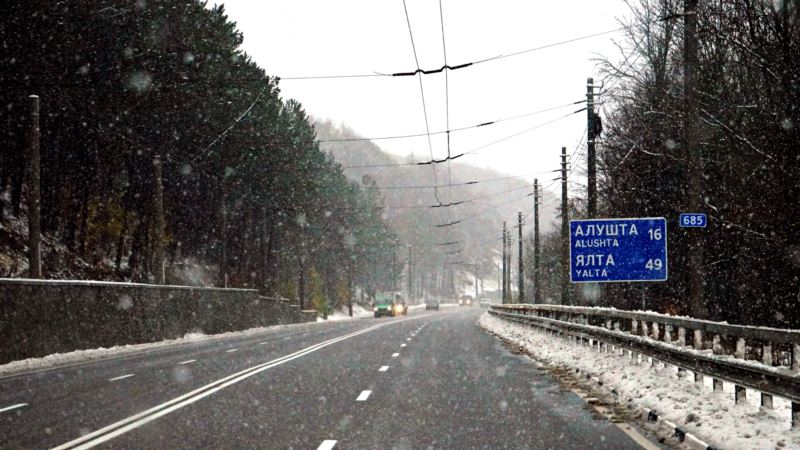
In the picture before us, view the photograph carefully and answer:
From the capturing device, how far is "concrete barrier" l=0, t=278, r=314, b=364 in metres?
20.6

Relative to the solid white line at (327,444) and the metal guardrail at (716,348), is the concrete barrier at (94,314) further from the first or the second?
the solid white line at (327,444)

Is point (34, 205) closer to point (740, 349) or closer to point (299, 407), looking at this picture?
point (299, 407)

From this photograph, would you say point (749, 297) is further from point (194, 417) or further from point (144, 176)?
point (144, 176)

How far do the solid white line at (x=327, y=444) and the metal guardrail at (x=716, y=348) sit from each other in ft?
14.1

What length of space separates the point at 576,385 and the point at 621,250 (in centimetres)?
734

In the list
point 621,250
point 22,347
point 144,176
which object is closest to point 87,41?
point 144,176

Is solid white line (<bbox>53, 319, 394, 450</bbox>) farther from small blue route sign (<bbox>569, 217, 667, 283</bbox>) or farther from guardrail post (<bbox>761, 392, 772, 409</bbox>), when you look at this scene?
small blue route sign (<bbox>569, 217, 667, 283</bbox>)

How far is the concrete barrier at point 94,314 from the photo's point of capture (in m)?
20.6

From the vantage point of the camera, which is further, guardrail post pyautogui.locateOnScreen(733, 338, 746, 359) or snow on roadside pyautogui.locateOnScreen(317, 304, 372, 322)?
snow on roadside pyautogui.locateOnScreen(317, 304, 372, 322)

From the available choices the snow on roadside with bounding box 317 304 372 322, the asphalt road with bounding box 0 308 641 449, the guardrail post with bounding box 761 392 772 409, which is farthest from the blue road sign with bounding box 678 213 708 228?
the snow on roadside with bounding box 317 304 372 322

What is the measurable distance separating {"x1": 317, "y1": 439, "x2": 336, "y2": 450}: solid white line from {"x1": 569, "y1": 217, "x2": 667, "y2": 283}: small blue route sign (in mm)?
13055

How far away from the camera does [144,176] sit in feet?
176

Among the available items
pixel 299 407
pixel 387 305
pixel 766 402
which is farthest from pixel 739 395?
pixel 387 305

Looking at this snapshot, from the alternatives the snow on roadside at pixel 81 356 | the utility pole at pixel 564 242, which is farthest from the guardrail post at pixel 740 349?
the utility pole at pixel 564 242
